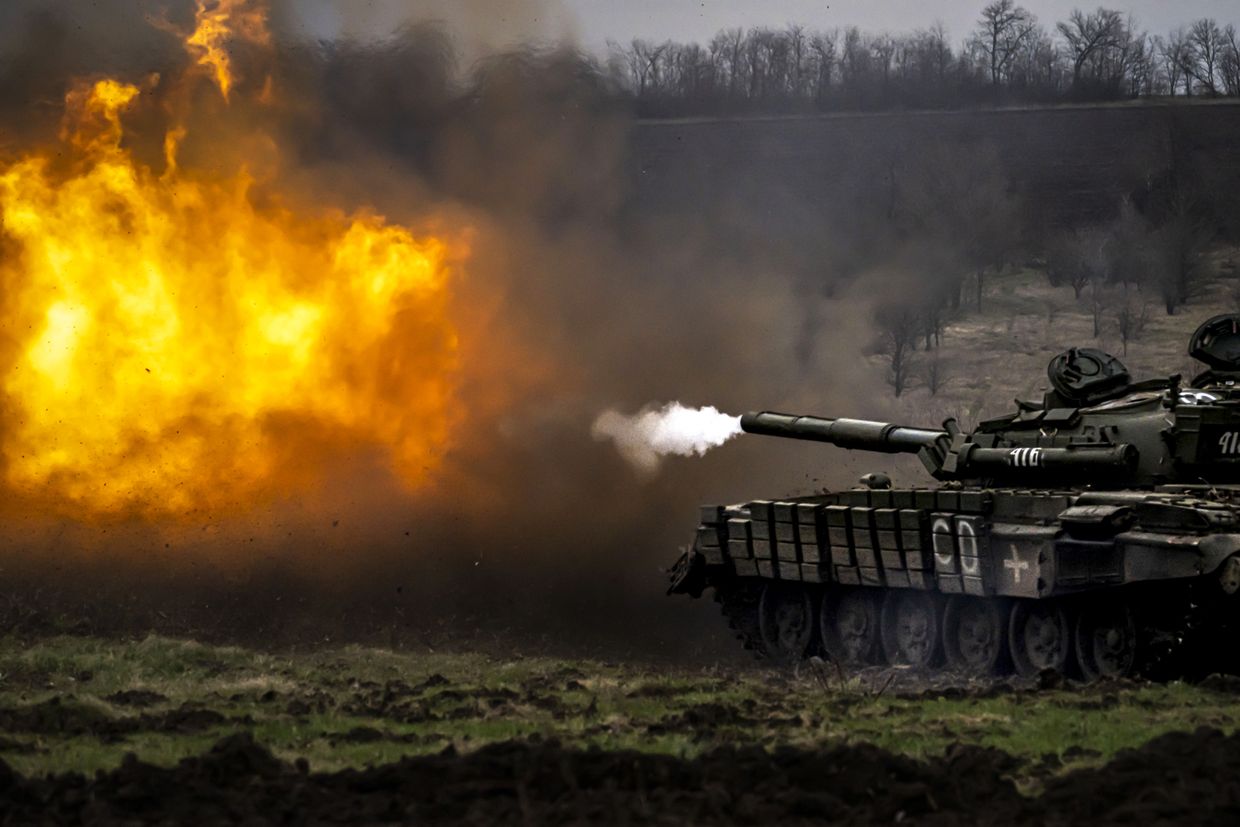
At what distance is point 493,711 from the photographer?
648 inches

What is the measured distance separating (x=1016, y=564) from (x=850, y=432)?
4.68 metres

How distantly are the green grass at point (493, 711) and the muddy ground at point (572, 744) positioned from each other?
4cm

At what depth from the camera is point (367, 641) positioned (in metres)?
24.1

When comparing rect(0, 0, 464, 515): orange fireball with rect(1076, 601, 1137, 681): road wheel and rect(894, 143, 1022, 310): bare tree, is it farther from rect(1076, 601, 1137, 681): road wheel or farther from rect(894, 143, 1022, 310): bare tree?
rect(894, 143, 1022, 310): bare tree

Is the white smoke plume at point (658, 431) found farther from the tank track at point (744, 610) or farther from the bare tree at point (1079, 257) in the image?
the bare tree at point (1079, 257)

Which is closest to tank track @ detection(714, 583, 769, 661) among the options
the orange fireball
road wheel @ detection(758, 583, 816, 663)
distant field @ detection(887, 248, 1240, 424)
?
road wheel @ detection(758, 583, 816, 663)

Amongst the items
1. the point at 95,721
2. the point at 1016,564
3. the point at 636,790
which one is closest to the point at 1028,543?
the point at 1016,564

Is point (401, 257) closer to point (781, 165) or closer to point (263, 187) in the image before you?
point (263, 187)

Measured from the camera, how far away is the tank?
18656 millimetres

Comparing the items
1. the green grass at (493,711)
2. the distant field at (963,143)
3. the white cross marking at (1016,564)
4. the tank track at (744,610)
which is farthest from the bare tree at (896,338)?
the green grass at (493,711)

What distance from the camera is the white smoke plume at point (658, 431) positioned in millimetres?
29000

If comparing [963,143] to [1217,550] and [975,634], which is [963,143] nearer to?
[975,634]

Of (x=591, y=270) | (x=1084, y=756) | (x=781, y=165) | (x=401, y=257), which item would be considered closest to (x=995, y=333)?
(x=781, y=165)

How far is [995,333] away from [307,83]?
26.9 meters
